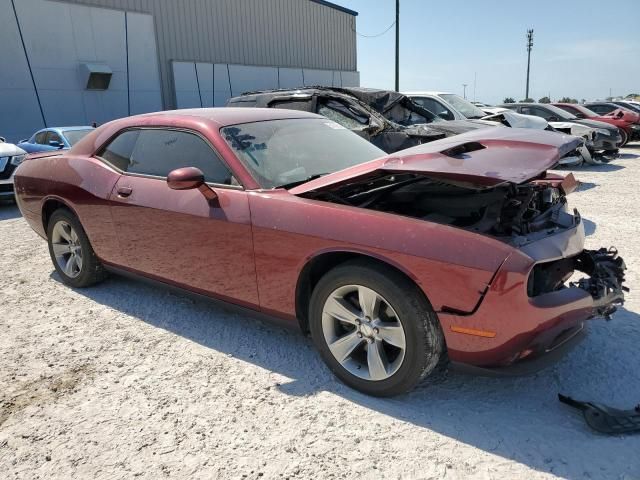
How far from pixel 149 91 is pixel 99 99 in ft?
6.30

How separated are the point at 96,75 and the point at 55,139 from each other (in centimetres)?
762

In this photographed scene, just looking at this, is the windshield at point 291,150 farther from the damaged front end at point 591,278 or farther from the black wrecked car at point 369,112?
the black wrecked car at point 369,112

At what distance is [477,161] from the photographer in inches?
101

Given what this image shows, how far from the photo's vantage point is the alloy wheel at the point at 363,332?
2586 mm

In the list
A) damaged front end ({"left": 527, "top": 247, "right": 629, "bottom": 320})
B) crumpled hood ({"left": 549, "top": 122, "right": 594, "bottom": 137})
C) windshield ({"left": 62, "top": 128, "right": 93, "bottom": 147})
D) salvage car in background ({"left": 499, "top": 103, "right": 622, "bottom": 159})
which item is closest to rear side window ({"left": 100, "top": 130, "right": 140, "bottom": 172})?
damaged front end ({"left": 527, "top": 247, "right": 629, "bottom": 320})

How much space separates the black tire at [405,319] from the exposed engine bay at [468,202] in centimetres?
44

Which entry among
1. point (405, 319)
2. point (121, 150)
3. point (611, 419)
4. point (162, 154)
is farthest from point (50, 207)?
point (611, 419)

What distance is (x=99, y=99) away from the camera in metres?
16.5

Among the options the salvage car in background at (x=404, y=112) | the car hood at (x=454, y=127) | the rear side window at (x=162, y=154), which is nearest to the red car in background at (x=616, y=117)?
the salvage car in background at (x=404, y=112)

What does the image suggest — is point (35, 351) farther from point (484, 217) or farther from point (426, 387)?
point (484, 217)

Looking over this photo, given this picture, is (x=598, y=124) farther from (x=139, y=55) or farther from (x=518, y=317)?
(x=139, y=55)

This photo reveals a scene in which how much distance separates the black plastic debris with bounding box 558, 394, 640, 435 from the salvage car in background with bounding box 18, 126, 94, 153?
9.14m

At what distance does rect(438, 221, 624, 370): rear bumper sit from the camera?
223 cm

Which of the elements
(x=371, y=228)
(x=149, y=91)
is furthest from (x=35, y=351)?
(x=149, y=91)
